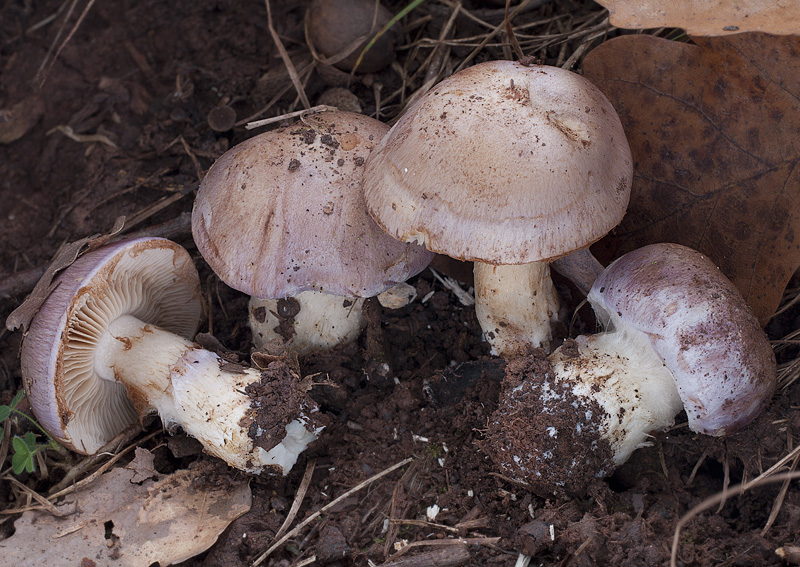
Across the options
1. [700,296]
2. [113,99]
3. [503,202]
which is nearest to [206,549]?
[503,202]

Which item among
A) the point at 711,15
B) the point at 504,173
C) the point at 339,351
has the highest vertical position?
the point at 711,15

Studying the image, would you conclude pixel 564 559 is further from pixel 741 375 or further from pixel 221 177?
pixel 221 177

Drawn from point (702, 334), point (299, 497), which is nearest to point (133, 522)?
point (299, 497)

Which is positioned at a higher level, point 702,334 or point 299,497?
point 702,334

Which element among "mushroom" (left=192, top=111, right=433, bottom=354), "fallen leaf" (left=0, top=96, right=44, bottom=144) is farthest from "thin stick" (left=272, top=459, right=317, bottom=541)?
"fallen leaf" (left=0, top=96, right=44, bottom=144)

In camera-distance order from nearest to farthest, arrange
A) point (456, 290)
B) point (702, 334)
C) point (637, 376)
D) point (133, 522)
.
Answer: point (702, 334) → point (637, 376) → point (133, 522) → point (456, 290)

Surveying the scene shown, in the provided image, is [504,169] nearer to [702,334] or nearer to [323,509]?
[702,334]

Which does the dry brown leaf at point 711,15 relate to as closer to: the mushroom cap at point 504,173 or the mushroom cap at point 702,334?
the mushroom cap at point 504,173
